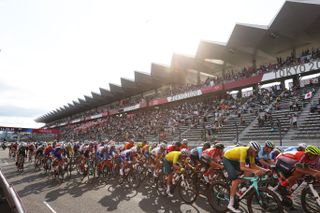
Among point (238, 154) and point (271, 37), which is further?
point (271, 37)

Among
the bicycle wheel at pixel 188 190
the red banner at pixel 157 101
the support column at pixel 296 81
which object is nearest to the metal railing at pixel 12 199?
the bicycle wheel at pixel 188 190

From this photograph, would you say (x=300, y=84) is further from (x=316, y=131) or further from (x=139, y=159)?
(x=139, y=159)

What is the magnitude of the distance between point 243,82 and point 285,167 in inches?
835

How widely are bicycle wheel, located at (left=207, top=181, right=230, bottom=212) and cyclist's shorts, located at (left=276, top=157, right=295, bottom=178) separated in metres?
1.29

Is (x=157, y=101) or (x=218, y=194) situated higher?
(x=157, y=101)

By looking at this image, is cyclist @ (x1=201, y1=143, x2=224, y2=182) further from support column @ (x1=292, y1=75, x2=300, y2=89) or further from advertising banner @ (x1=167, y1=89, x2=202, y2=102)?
advertising banner @ (x1=167, y1=89, x2=202, y2=102)

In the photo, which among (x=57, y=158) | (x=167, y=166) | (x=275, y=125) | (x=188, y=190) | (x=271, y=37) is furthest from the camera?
(x=271, y=37)

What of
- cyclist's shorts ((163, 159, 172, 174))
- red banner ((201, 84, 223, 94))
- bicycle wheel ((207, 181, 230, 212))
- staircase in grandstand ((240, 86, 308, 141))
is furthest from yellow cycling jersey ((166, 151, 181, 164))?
red banner ((201, 84, 223, 94))

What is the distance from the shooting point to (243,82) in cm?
2542

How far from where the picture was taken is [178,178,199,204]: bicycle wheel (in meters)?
6.57

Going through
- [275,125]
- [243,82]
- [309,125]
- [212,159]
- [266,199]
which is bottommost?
[266,199]

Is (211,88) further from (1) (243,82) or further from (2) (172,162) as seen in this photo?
(2) (172,162)

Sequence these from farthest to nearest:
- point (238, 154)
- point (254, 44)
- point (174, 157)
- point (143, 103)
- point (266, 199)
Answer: point (143, 103) → point (254, 44) → point (174, 157) → point (238, 154) → point (266, 199)

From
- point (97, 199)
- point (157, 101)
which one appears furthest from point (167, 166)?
point (157, 101)
